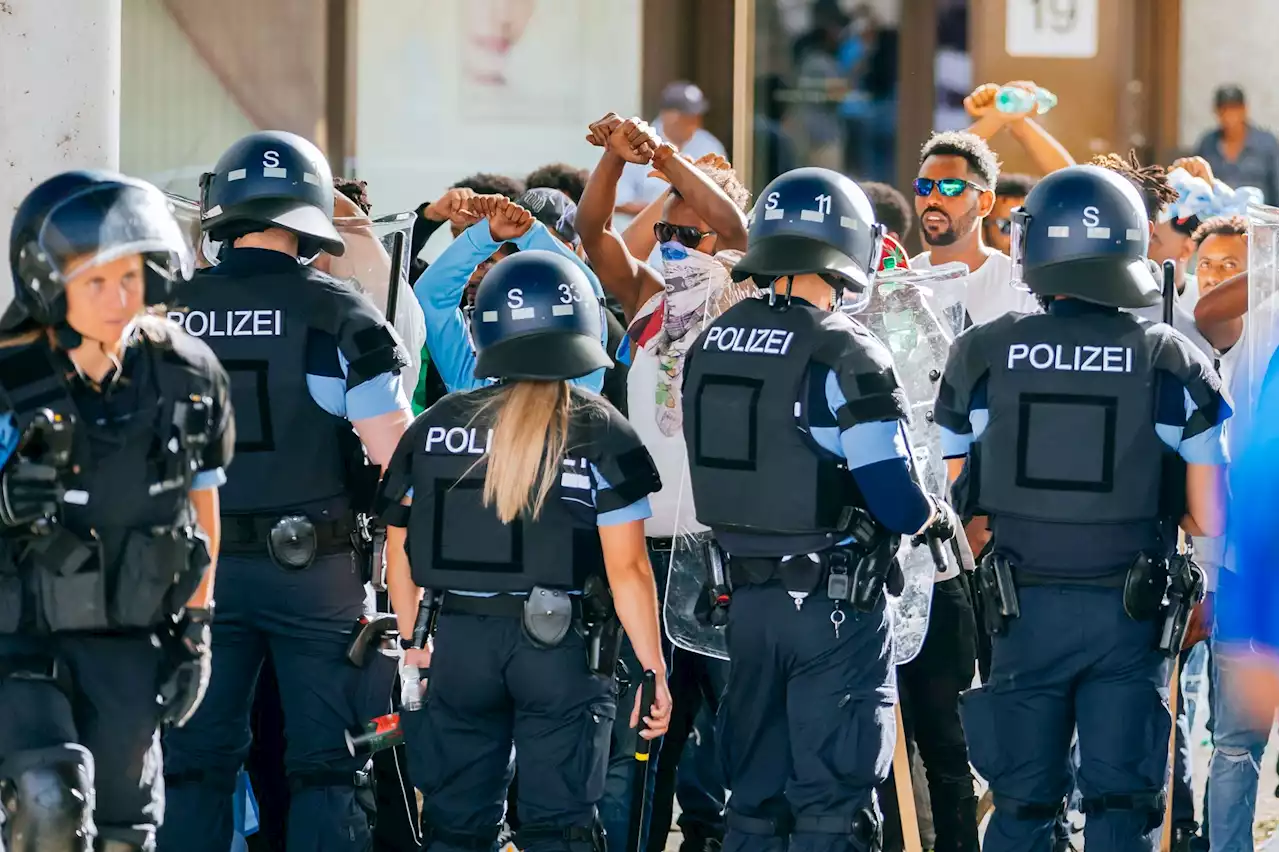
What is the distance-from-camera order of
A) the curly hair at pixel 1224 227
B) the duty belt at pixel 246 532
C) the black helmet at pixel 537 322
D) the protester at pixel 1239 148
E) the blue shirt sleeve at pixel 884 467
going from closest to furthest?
the black helmet at pixel 537 322, the blue shirt sleeve at pixel 884 467, the duty belt at pixel 246 532, the curly hair at pixel 1224 227, the protester at pixel 1239 148

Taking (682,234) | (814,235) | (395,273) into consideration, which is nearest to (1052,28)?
(682,234)

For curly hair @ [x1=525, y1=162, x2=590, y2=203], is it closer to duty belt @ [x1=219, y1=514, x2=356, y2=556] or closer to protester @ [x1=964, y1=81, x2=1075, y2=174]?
protester @ [x1=964, y1=81, x2=1075, y2=174]

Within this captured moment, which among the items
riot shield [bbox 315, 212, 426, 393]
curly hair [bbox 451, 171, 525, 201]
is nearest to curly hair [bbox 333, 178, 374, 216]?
riot shield [bbox 315, 212, 426, 393]

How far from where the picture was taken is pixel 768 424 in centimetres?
507

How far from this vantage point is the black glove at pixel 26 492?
13.9ft

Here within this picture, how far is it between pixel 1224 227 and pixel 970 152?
33.0 inches

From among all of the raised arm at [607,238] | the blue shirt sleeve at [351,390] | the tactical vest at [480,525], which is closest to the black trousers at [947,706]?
the raised arm at [607,238]

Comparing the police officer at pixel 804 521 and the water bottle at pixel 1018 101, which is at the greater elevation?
the water bottle at pixel 1018 101

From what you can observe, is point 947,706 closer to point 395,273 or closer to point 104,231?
point 395,273

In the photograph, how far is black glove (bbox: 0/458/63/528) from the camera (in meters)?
4.23

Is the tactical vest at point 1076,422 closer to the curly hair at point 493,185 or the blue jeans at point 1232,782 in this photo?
the blue jeans at point 1232,782

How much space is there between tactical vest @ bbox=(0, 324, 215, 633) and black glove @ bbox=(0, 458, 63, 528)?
0.04 meters

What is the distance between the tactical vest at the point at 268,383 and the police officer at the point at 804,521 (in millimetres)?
928

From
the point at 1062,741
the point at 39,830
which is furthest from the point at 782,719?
the point at 39,830
